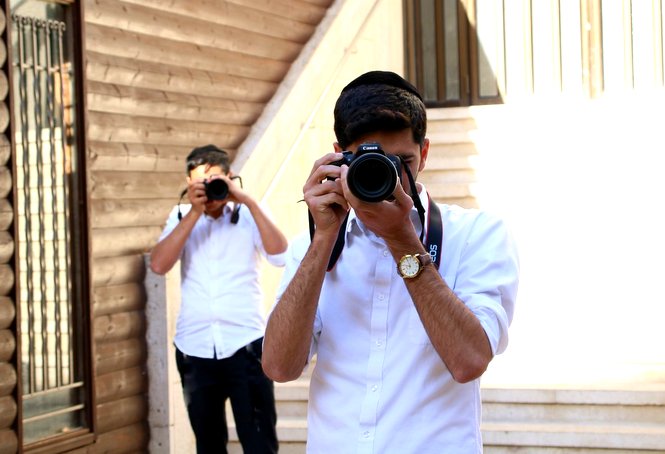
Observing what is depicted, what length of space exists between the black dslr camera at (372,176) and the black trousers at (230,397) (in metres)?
3.14

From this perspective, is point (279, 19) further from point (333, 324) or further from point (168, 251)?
point (333, 324)

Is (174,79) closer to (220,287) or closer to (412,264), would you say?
(220,287)

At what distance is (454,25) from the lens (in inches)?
388

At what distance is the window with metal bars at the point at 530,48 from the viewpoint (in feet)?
30.6

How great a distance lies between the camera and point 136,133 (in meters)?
A: 6.34

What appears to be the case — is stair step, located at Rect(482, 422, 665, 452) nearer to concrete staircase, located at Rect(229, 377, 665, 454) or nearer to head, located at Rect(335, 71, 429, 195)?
concrete staircase, located at Rect(229, 377, 665, 454)

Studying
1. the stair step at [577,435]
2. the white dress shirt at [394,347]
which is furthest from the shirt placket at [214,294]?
the white dress shirt at [394,347]

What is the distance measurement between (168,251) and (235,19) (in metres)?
2.47

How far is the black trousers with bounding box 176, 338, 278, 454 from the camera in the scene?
5.03 m

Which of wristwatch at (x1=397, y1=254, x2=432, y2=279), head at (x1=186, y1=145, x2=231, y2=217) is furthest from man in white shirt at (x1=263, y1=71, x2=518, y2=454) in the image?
head at (x1=186, y1=145, x2=231, y2=217)

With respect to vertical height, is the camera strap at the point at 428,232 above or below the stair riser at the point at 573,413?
above

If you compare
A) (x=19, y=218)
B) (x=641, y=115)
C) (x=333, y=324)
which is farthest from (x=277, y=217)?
(x=333, y=324)

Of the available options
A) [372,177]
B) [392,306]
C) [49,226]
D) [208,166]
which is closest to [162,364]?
[49,226]

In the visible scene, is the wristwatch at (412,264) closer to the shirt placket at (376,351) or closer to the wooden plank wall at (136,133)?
the shirt placket at (376,351)
